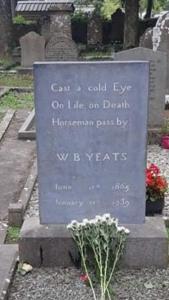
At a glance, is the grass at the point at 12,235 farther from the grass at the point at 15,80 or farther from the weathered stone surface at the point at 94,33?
the weathered stone surface at the point at 94,33

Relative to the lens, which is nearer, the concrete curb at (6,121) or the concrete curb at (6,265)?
the concrete curb at (6,265)

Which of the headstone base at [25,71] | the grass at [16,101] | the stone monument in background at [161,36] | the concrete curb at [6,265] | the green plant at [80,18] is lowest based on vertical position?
the concrete curb at [6,265]

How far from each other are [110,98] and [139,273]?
1340mm

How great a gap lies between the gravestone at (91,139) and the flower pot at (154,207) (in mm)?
866

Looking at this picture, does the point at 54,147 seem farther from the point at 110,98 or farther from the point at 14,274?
the point at 14,274

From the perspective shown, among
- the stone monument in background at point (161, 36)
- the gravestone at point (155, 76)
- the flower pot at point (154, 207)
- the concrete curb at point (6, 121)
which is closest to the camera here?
the flower pot at point (154, 207)

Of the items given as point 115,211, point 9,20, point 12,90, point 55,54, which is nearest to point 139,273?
point 115,211

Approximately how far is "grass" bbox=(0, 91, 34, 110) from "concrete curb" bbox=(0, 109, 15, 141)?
586 mm

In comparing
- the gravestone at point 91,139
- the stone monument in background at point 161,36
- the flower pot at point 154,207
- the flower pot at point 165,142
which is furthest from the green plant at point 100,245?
the stone monument in background at point 161,36

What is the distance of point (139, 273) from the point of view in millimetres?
3805

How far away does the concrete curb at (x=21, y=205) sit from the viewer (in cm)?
498

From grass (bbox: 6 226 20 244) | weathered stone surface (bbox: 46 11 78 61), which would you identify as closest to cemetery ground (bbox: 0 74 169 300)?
grass (bbox: 6 226 20 244)

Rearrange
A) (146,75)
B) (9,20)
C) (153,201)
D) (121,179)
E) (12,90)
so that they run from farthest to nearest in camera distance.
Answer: (9,20), (12,90), (153,201), (121,179), (146,75)

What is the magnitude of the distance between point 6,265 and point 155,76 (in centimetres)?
491
